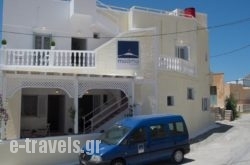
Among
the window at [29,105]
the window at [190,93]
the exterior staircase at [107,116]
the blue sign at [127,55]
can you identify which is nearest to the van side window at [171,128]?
the exterior staircase at [107,116]

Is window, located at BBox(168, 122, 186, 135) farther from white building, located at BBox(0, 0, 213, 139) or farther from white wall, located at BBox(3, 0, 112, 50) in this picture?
white wall, located at BBox(3, 0, 112, 50)

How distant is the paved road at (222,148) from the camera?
14431 mm

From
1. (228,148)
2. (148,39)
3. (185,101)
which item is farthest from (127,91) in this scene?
(228,148)

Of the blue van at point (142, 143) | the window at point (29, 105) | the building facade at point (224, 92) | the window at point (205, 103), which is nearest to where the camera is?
the blue van at point (142, 143)

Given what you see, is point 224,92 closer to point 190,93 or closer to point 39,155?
point 190,93

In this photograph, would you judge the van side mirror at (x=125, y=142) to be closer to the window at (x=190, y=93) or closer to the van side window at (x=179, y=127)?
the van side window at (x=179, y=127)

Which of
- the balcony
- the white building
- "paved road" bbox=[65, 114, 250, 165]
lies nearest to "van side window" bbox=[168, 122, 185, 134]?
"paved road" bbox=[65, 114, 250, 165]

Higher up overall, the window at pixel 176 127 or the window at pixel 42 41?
the window at pixel 42 41

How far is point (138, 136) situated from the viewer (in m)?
13.5

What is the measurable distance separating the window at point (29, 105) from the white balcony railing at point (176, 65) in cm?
759

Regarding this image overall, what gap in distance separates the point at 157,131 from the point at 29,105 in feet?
30.0

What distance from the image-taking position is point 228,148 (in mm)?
17188

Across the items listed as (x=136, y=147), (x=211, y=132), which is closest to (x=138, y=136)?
(x=136, y=147)

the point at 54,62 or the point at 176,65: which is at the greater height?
the point at 176,65
